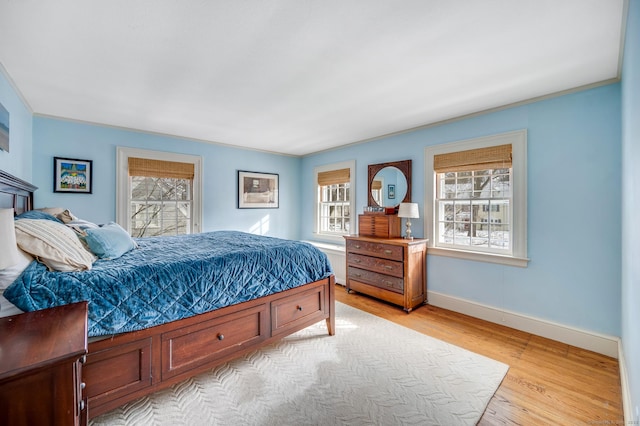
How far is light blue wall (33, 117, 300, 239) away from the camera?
316 cm

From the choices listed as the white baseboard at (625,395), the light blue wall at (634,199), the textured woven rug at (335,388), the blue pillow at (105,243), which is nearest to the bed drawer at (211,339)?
the textured woven rug at (335,388)

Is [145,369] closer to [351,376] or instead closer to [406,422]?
[351,376]

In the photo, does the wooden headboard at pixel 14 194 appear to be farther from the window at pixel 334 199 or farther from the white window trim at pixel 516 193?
the white window trim at pixel 516 193

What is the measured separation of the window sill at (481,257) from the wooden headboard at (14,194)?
13.4 ft

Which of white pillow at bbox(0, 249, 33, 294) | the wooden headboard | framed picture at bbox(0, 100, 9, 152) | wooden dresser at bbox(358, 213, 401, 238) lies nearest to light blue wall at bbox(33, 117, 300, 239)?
the wooden headboard

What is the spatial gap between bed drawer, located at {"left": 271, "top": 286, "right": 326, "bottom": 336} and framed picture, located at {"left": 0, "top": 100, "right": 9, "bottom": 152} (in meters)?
2.43

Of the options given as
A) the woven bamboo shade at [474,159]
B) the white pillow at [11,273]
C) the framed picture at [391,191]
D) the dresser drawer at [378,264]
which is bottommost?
the dresser drawer at [378,264]

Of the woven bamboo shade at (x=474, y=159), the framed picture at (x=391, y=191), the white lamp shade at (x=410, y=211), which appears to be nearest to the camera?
the woven bamboo shade at (x=474, y=159)

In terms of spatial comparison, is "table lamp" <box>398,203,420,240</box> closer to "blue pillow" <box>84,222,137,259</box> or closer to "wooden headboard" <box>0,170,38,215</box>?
"blue pillow" <box>84,222,137,259</box>

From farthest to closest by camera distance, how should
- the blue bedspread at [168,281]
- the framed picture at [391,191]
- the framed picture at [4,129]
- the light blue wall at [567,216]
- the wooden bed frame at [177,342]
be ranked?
1. the framed picture at [391,191]
2. the light blue wall at [567,216]
3. the framed picture at [4,129]
4. the wooden bed frame at [177,342]
5. the blue bedspread at [168,281]

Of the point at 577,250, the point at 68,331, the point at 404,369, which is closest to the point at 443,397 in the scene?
the point at 404,369

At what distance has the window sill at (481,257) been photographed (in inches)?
111

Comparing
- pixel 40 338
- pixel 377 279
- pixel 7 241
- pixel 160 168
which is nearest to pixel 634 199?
pixel 377 279

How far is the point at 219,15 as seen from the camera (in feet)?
4.99
